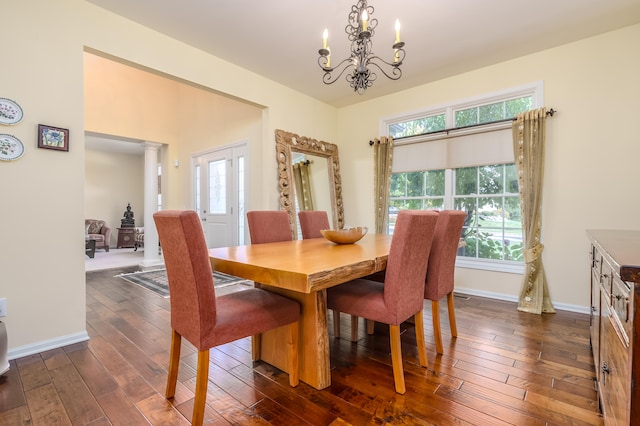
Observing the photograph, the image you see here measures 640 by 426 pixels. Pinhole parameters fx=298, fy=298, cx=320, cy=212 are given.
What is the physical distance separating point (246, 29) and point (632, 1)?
128 inches

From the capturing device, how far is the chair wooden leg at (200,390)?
133 centimetres

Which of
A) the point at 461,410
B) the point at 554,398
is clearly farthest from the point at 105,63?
the point at 554,398

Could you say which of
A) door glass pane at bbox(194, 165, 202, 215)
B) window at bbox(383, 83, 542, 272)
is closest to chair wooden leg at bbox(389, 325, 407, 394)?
window at bbox(383, 83, 542, 272)

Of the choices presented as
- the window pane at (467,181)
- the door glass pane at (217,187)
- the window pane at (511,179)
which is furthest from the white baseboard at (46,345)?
the window pane at (511,179)

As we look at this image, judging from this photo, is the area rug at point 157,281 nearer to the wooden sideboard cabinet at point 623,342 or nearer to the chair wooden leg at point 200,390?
the chair wooden leg at point 200,390

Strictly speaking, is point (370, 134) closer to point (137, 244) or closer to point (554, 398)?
point (554, 398)

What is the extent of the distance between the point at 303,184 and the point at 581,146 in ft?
11.0

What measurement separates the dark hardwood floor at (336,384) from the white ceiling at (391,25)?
271cm

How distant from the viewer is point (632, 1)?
239 cm

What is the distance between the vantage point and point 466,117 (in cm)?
370

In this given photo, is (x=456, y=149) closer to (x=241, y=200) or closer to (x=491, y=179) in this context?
(x=491, y=179)

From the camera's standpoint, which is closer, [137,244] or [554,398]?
[554,398]

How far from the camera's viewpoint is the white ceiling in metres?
2.47

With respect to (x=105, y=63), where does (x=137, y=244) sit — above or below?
below
